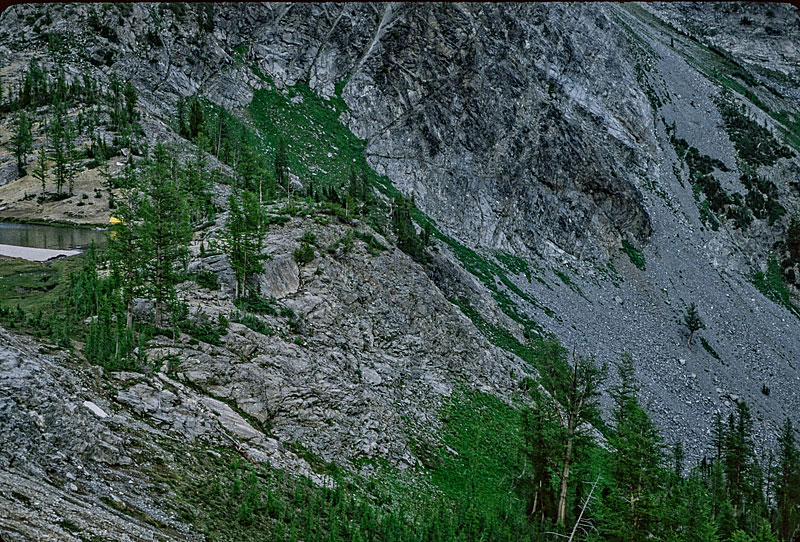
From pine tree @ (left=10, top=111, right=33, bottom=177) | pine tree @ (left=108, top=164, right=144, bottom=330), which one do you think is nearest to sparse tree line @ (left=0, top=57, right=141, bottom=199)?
pine tree @ (left=10, top=111, right=33, bottom=177)

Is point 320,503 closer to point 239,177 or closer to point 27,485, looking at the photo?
point 27,485

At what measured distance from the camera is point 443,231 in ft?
244

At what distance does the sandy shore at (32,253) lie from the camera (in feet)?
110

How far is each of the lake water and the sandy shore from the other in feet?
3.49

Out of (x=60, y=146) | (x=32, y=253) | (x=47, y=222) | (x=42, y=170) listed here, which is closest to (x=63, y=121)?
(x=60, y=146)

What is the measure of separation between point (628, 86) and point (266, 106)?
6535 centimetres

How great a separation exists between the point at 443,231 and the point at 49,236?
47644mm

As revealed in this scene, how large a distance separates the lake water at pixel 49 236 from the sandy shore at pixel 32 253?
106cm

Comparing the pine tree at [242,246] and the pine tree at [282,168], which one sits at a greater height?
the pine tree at [282,168]

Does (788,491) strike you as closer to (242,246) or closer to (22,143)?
(242,246)

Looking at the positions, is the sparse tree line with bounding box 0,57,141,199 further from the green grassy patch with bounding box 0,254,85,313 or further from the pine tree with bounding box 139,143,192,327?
the pine tree with bounding box 139,143,192,327

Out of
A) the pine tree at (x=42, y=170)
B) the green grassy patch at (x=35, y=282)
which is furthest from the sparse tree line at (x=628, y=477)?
the pine tree at (x=42, y=170)

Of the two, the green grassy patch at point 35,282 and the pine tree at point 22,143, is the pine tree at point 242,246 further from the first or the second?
the pine tree at point 22,143

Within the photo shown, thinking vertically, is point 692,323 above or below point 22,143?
below
